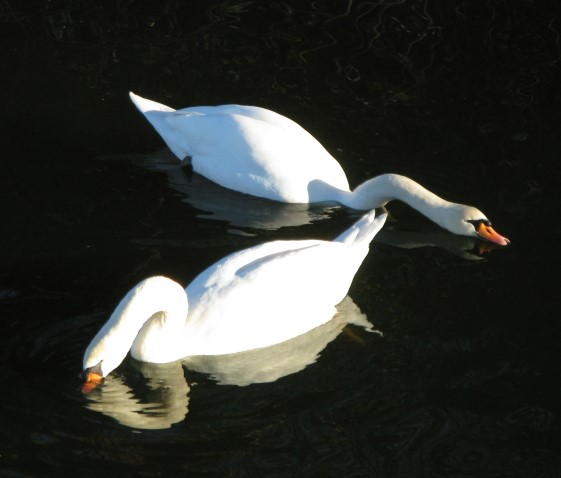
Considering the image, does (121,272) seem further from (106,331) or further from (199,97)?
(199,97)

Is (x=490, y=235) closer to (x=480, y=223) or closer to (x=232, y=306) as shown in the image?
(x=480, y=223)

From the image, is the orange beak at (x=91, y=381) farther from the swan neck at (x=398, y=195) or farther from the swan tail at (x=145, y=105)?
the swan tail at (x=145, y=105)

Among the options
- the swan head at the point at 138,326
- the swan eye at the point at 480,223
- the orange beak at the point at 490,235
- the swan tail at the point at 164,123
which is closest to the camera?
the swan head at the point at 138,326

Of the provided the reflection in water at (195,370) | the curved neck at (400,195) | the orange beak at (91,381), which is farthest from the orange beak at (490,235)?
the orange beak at (91,381)

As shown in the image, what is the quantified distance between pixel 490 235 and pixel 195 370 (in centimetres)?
281

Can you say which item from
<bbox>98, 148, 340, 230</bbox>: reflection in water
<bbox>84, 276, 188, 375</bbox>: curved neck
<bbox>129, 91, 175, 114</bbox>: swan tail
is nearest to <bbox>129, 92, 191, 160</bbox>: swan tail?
<bbox>129, 91, 175, 114</bbox>: swan tail

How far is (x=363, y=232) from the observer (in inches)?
317

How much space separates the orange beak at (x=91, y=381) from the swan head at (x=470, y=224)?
343cm

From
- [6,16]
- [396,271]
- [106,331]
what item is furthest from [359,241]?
[6,16]

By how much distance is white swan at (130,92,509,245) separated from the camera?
9.09 metres

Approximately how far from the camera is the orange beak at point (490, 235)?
28.5ft

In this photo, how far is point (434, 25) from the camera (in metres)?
12.3

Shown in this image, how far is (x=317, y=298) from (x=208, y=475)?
1.79m

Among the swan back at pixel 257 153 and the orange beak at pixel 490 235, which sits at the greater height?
the swan back at pixel 257 153
